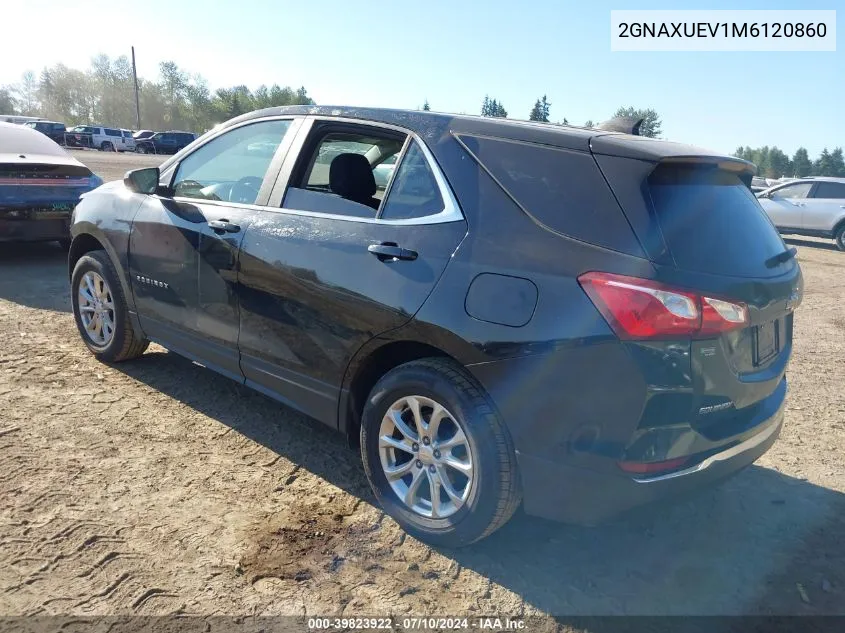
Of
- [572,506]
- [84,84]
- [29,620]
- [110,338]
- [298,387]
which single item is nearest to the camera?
[29,620]

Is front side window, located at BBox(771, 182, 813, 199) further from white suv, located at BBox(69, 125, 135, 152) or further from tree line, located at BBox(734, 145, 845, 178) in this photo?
tree line, located at BBox(734, 145, 845, 178)

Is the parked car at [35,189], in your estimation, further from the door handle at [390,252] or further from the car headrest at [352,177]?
the door handle at [390,252]

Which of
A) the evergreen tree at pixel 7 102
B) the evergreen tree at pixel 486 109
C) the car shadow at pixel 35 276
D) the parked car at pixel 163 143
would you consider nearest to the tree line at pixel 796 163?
the evergreen tree at pixel 486 109

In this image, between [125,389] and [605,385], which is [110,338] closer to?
[125,389]

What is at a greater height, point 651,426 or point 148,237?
point 148,237

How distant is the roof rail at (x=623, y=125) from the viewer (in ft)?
10.3

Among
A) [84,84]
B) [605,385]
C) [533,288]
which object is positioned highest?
[84,84]

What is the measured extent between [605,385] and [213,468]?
2091 millimetres

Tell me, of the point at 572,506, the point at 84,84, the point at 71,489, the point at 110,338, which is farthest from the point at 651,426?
the point at 84,84

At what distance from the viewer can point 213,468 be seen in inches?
133

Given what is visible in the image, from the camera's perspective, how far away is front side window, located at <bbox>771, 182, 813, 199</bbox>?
16.2 metres

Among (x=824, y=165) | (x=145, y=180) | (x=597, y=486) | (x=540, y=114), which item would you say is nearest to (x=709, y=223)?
(x=597, y=486)

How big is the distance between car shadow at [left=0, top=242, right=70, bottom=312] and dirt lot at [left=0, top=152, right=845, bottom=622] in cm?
234

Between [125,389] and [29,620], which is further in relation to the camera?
[125,389]
